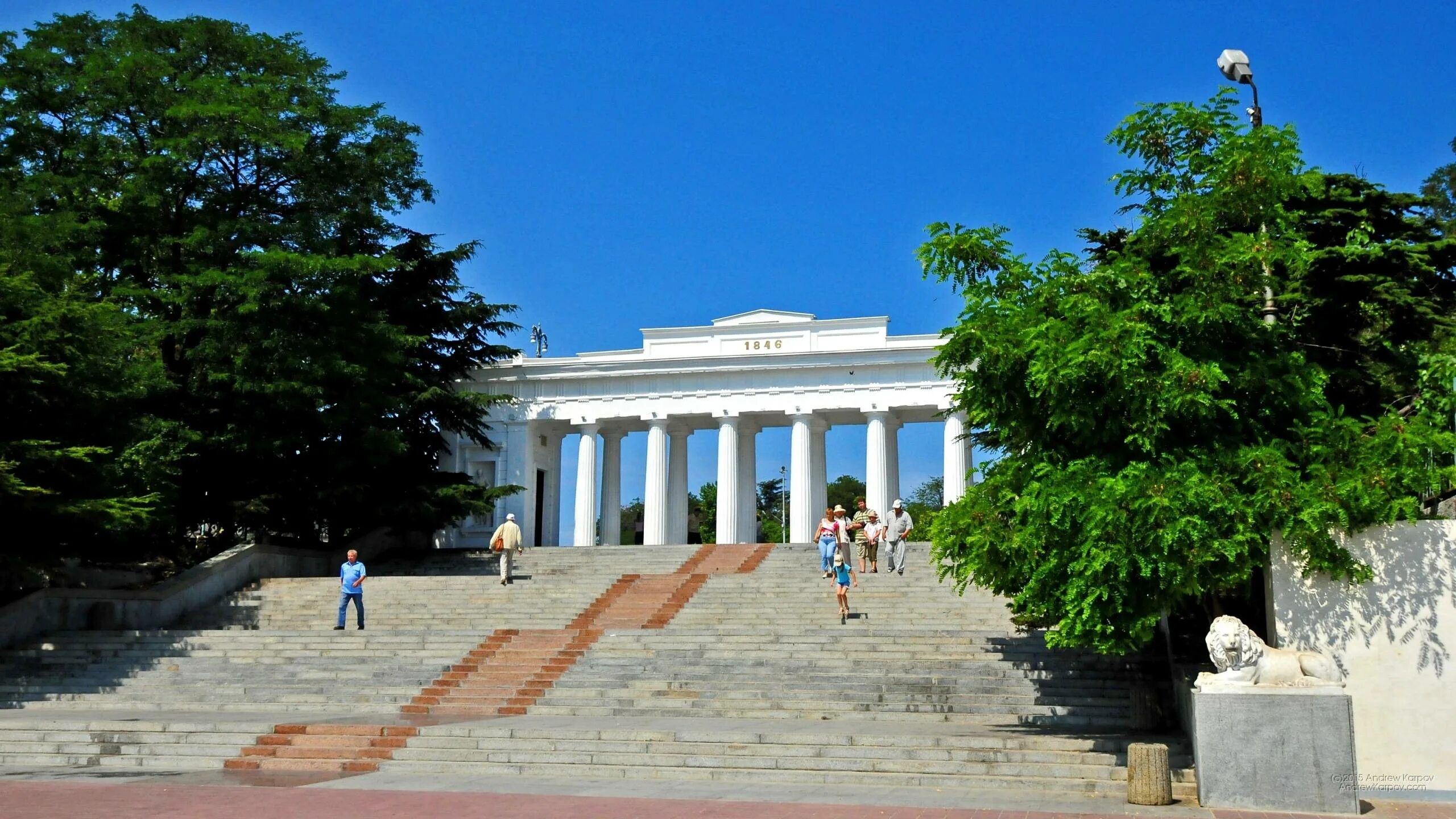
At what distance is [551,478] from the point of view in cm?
4956

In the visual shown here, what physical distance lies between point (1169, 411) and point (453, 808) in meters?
8.41

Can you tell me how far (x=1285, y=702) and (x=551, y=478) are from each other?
39.2 m

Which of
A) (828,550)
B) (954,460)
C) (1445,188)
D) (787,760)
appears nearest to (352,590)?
(828,550)

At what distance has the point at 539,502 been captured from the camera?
49625mm

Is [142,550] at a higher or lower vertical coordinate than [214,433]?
lower

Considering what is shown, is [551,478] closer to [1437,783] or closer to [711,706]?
[711,706]

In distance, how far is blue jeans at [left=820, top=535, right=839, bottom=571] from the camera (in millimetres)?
26469

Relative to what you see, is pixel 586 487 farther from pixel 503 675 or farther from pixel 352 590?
pixel 503 675

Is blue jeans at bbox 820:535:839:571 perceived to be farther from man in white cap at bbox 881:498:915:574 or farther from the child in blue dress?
man in white cap at bbox 881:498:915:574

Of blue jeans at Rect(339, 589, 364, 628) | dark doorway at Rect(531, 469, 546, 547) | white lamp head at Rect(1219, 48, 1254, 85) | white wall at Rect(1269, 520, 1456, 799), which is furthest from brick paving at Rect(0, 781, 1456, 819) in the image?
dark doorway at Rect(531, 469, 546, 547)

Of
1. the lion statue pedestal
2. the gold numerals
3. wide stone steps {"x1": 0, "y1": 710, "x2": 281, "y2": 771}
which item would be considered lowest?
wide stone steps {"x1": 0, "y1": 710, "x2": 281, "y2": 771}

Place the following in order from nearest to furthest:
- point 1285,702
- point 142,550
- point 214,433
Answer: point 1285,702
point 142,550
point 214,433

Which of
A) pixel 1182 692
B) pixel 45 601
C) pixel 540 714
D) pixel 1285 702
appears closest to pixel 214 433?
pixel 45 601

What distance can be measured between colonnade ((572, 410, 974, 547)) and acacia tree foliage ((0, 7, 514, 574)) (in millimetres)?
8686
